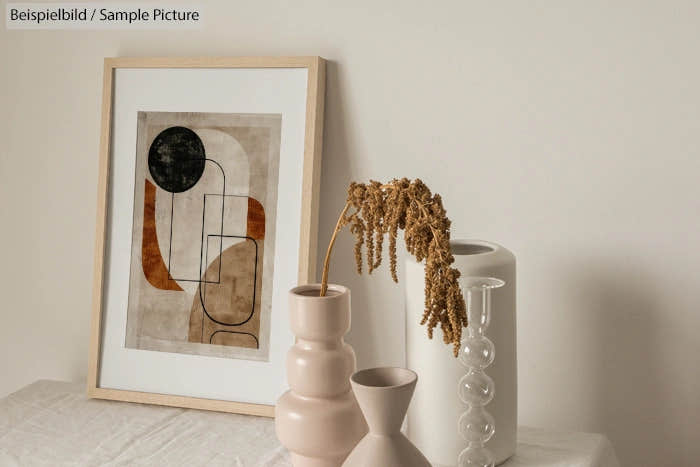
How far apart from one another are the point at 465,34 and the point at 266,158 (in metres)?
0.39

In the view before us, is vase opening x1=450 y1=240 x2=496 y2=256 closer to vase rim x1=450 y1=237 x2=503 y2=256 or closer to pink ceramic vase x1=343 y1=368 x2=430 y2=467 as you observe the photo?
vase rim x1=450 y1=237 x2=503 y2=256

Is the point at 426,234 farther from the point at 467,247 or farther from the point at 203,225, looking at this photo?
the point at 203,225

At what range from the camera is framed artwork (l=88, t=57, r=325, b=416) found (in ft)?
4.29

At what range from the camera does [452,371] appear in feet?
3.46

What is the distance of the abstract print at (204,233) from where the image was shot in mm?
1327

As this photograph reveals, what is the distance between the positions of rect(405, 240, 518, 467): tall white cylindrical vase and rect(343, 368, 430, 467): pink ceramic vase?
0.46 ft

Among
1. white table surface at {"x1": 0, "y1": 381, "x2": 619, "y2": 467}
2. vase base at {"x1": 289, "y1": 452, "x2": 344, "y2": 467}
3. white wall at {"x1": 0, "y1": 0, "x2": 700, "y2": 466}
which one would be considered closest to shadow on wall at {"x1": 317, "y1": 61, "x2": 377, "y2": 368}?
white wall at {"x1": 0, "y1": 0, "x2": 700, "y2": 466}

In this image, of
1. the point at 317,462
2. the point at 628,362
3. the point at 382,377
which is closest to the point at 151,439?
the point at 317,462

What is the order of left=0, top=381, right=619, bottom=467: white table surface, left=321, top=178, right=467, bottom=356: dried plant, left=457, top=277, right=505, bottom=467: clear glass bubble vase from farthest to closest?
left=0, top=381, right=619, bottom=467: white table surface, left=457, top=277, right=505, bottom=467: clear glass bubble vase, left=321, top=178, right=467, bottom=356: dried plant

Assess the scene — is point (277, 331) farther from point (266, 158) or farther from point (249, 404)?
point (266, 158)

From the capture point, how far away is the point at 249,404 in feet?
4.32

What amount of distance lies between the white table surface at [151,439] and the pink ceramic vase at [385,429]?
0.24 meters

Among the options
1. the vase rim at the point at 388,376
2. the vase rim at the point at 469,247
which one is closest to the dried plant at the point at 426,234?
the vase rim at the point at 388,376

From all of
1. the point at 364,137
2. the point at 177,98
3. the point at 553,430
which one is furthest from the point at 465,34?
the point at 553,430
